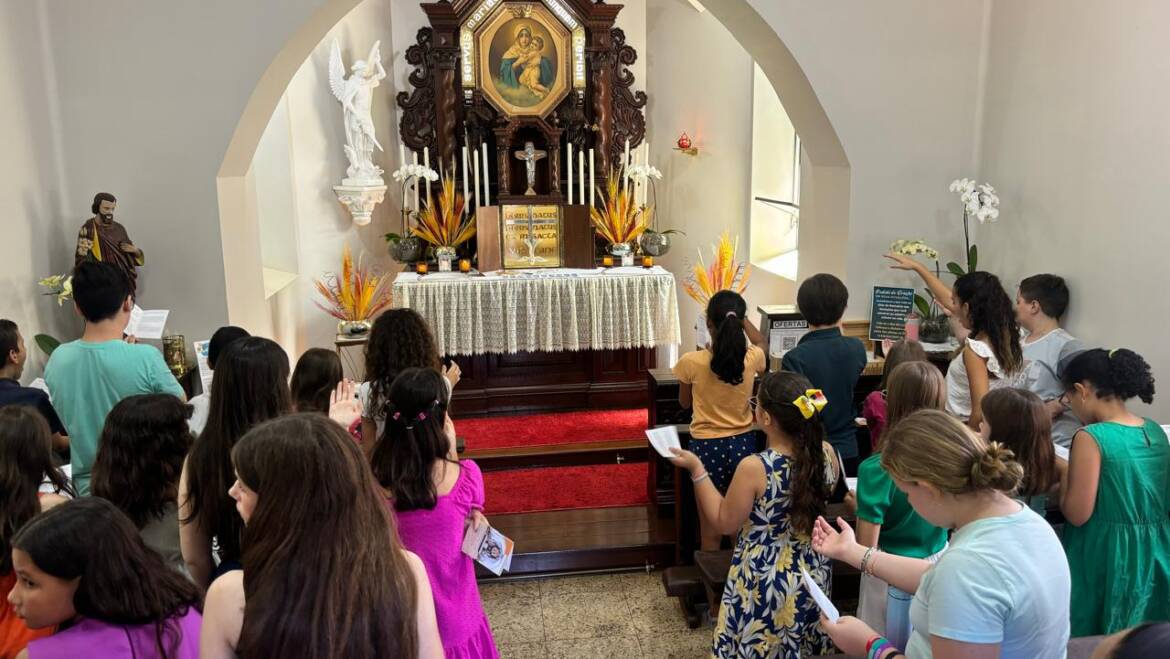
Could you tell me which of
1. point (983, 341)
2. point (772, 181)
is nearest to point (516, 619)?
point (983, 341)

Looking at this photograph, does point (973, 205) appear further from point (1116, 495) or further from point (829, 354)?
point (1116, 495)

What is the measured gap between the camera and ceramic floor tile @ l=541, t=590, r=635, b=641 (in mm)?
3682

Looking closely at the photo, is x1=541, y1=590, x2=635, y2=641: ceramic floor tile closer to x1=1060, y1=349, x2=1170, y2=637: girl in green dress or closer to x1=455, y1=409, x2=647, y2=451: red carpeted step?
x1=1060, y1=349, x2=1170, y2=637: girl in green dress

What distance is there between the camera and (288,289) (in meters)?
7.28

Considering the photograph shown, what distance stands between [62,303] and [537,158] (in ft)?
13.5

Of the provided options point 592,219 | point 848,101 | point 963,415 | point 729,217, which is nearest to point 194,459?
point 963,415

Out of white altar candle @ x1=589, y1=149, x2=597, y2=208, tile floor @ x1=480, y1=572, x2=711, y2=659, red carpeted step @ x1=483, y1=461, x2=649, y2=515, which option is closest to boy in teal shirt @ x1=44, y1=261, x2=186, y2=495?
tile floor @ x1=480, y1=572, x2=711, y2=659

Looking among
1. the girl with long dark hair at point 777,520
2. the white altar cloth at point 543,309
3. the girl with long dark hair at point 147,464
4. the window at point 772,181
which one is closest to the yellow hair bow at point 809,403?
the girl with long dark hair at point 777,520

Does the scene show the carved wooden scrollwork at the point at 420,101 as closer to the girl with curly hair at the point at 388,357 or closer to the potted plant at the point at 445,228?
the potted plant at the point at 445,228

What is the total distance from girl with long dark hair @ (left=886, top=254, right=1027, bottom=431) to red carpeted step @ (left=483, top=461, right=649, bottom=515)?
6.63 ft

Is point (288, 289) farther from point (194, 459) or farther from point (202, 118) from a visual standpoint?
point (194, 459)

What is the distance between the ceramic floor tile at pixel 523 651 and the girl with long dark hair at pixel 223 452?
159 cm

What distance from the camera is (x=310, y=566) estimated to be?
1.46 m

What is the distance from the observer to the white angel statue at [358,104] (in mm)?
7195
